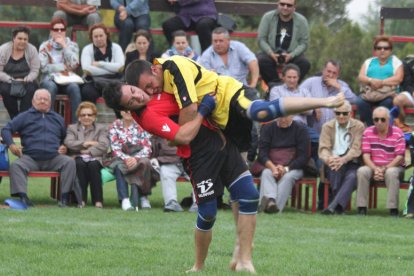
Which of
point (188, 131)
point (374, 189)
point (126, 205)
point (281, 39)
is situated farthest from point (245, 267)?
point (281, 39)

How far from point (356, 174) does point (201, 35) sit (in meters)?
3.82

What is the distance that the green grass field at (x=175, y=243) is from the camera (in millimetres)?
8452

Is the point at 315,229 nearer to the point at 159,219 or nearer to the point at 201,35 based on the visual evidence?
the point at 159,219

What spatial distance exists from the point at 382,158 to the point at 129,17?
4756mm

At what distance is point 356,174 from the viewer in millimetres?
13578

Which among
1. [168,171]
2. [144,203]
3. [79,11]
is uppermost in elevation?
[79,11]

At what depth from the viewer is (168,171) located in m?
13.7

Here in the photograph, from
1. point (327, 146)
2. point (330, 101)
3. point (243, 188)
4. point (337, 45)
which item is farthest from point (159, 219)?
point (337, 45)

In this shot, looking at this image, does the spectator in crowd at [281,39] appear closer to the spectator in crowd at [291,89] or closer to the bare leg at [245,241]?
the spectator in crowd at [291,89]

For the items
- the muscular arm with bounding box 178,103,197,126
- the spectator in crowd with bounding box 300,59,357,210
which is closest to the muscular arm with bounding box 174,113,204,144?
the muscular arm with bounding box 178,103,197,126

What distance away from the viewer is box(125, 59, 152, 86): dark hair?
7930mm

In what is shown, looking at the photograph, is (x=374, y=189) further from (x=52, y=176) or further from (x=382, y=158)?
(x=52, y=176)

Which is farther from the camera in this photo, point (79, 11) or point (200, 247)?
point (79, 11)

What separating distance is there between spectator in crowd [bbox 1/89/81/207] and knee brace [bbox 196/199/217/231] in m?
5.47
